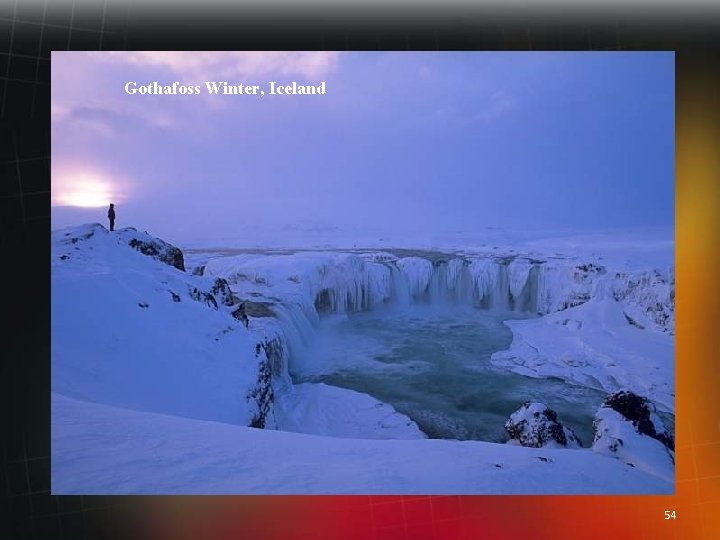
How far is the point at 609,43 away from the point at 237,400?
2534 millimetres

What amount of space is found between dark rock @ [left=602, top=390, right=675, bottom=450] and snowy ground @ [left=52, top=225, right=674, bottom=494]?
68 millimetres

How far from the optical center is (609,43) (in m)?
1.81

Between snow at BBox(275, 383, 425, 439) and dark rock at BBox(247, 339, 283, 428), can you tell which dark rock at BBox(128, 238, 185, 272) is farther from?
snow at BBox(275, 383, 425, 439)

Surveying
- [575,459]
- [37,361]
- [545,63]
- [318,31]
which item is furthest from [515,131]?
[37,361]

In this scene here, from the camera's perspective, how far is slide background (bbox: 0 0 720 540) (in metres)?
1.79

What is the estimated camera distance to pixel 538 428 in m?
1.80

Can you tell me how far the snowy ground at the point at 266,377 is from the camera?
175 cm

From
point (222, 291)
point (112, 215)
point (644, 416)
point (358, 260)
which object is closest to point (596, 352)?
point (644, 416)

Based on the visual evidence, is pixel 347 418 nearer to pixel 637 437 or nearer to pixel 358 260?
pixel 358 260

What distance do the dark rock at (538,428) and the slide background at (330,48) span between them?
265mm

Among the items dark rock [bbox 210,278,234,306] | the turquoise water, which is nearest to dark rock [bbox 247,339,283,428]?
the turquoise water

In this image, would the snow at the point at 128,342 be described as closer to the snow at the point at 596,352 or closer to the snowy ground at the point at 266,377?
the snowy ground at the point at 266,377

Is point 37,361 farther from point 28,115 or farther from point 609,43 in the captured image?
point 609,43

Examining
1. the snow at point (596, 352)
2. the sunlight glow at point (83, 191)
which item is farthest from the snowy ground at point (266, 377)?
the sunlight glow at point (83, 191)
